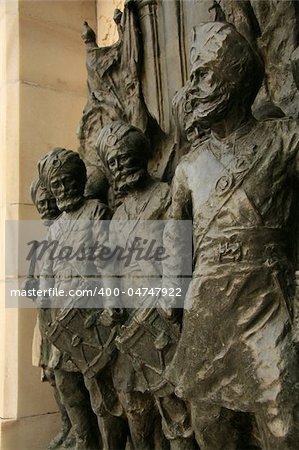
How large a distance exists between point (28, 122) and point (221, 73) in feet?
8.15

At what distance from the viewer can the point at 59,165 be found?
3205mm

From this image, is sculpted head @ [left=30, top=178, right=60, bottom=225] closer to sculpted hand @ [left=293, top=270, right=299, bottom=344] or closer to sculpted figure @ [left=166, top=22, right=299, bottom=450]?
sculpted figure @ [left=166, top=22, right=299, bottom=450]

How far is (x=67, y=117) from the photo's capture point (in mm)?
4695

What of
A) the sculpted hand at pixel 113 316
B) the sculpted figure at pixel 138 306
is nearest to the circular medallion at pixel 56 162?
the sculpted figure at pixel 138 306

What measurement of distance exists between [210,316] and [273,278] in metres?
0.26

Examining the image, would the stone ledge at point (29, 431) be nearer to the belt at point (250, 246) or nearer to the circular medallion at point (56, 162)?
the circular medallion at point (56, 162)

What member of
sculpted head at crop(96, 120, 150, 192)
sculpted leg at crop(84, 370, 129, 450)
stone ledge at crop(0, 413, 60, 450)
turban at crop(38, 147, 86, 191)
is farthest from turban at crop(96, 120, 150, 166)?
stone ledge at crop(0, 413, 60, 450)

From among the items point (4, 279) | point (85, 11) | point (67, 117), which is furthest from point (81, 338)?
point (85, 11)

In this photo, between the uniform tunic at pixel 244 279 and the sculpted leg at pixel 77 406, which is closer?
the uniform tunic at pixel 244 279

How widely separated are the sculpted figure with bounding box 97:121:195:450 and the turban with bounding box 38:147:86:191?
0.91ft

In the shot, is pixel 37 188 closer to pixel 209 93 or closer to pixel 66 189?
pixel 66 189

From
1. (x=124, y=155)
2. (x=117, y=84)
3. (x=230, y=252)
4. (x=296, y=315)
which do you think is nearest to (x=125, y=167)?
(x=124, y=155)

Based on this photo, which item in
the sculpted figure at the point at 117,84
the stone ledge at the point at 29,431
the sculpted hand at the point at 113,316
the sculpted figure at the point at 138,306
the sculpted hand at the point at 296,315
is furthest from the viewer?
the stone ledge at the point at 29,431

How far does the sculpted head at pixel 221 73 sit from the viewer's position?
2.23 m
